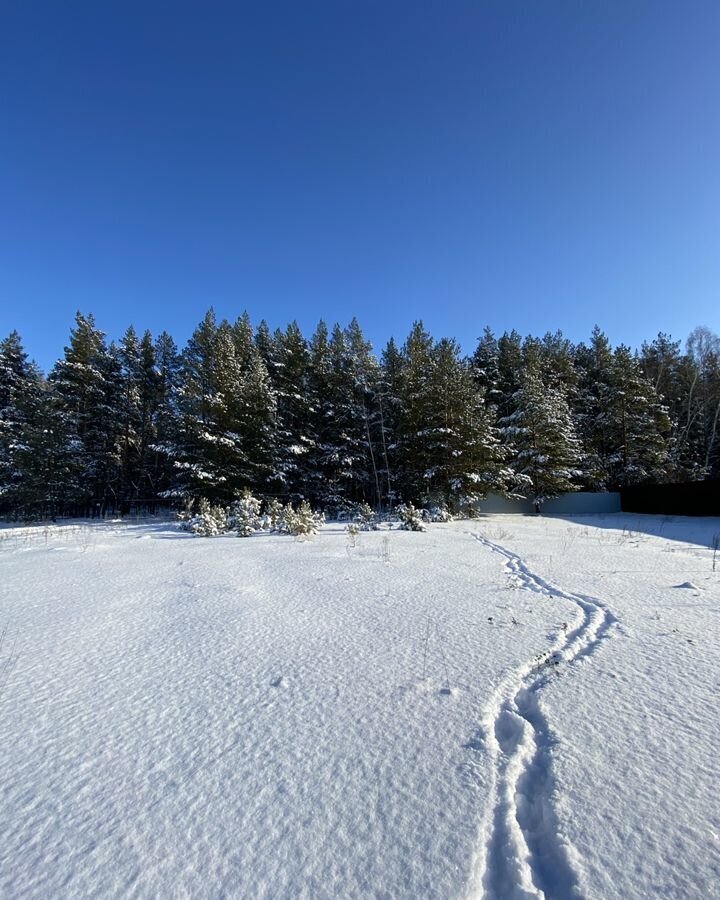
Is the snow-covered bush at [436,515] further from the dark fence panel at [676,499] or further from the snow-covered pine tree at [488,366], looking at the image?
the snow-covered pine tree at [488,366]

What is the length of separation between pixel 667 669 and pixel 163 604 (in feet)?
13.8

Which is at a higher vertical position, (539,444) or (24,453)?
(24,453)

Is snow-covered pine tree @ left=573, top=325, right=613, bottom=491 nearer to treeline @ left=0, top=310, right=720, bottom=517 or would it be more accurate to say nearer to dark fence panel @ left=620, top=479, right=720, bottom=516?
treeline @ left=0, top=310, right=720, bottom=517

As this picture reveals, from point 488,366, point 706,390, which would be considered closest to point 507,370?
point 488,366

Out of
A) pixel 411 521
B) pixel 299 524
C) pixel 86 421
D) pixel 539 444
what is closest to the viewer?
pixel 299 524

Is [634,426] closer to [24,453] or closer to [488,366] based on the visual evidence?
[488,366]

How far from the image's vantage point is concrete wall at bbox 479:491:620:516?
78.4 ft

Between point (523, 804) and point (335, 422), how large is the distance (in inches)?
861

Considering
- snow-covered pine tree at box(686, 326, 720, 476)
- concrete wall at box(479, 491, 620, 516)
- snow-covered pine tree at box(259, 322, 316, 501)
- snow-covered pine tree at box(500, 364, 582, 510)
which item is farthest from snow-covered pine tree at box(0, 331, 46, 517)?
snow-covered pine tree at box(686, 326, 720, 476)

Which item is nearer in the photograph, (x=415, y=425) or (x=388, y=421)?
(x=415, y=425)

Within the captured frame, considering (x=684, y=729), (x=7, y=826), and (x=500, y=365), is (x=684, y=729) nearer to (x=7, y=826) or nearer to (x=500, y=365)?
(x=7, y=826)

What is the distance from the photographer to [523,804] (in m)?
1.57

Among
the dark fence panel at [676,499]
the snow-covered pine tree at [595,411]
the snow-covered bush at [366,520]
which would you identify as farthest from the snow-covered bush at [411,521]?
the snow-covered pine tree at [595,411]

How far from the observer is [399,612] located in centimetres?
391
